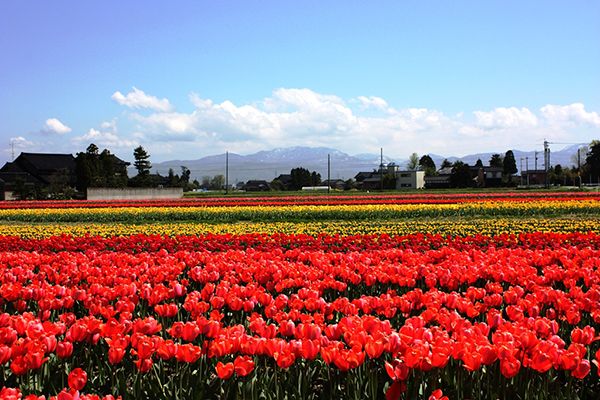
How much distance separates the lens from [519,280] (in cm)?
607

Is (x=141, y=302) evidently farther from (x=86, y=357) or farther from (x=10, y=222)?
(x=10, y=222)

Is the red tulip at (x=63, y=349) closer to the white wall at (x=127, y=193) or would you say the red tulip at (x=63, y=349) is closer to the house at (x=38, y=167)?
the white wall at (x=127, y=193)

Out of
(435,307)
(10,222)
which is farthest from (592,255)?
(10,222)

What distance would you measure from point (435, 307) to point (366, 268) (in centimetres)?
211

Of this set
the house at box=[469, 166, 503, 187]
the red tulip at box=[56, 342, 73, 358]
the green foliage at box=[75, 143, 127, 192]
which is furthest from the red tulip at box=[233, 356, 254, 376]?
the house at box=[469, 166, 503, 187]

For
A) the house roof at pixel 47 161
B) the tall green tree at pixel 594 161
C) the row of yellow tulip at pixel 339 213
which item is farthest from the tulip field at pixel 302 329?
the tall green tree at pixel 594 161

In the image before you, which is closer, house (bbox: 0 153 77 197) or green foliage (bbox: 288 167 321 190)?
house (bbox: 0 153 77 197)

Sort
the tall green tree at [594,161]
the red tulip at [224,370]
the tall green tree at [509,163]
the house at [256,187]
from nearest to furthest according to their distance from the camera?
the red tulip at [224,370] < the tall green tree at [594,161] < the house at [256,187] < the tall green tree at [509,163]

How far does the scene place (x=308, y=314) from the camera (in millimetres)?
4785

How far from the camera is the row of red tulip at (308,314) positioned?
3334 millimetres

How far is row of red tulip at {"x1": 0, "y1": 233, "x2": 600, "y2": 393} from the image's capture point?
333 cm

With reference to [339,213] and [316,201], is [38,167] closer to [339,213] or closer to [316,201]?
[316,201]

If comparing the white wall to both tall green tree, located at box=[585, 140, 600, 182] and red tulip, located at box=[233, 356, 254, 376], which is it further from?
tall green tree, located at box=[585, 140, 600, 182]

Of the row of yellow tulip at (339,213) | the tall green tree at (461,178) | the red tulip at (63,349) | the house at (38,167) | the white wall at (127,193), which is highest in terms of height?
the house at (38,167)
